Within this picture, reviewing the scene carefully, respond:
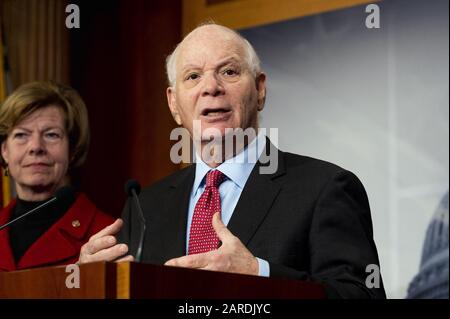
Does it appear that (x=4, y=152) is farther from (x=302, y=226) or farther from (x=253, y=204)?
(x=302, y=226)

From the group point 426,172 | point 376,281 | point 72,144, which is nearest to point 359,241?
point 376,281

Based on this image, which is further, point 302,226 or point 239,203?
point 239,203

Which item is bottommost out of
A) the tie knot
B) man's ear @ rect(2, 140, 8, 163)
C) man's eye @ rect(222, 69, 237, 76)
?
the tie knot

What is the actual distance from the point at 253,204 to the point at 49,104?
127 cm

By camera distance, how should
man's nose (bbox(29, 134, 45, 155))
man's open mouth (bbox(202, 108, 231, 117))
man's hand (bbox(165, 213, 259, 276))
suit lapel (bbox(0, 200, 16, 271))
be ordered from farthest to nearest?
man's nose (bbox(29, 134, 45, 155))
suit lapel (bbox(0, 200, 16, 271))
man's open mouth (bbox(202, 108, 231, 117))
man's hand (bbox(165, 213, 259, 276))

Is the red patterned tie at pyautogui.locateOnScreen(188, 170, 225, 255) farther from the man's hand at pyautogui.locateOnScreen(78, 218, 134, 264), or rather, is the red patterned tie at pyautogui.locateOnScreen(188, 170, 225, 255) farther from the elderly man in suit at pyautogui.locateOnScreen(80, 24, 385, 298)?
the man's hand at pyautogui.locateOnScreen(78, 218, 134, 264)

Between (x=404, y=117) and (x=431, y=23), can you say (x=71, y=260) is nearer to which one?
(x=404, y=117)

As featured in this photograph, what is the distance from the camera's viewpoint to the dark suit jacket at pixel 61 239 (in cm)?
304

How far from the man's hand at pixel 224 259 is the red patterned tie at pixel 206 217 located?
0.42 meters

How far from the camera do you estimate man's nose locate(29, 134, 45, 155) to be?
10.5 ft

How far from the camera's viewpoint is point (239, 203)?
92.2 inches

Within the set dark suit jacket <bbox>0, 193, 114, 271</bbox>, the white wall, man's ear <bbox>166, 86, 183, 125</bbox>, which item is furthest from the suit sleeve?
the white wall

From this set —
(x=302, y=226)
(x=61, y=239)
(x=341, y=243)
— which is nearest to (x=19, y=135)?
(x=61, y=239)

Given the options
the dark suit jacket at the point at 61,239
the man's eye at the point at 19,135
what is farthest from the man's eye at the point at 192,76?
the man's eye at the point at 19,135
